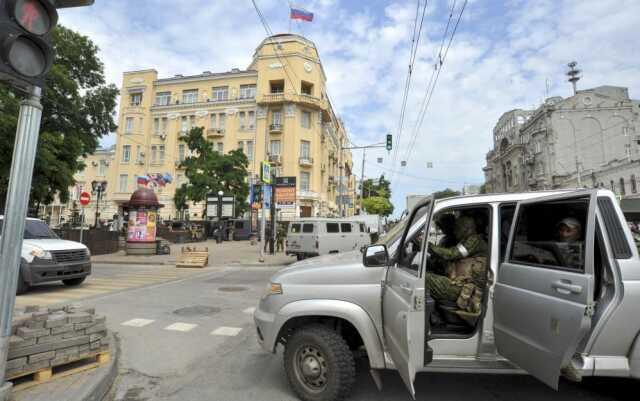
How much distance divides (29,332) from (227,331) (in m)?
2.86

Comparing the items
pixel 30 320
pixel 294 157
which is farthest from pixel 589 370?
pixel 294 157

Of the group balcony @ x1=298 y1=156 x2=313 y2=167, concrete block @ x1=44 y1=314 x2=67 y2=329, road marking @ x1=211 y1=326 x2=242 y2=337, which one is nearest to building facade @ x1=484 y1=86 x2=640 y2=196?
balcony @ x1=298 y1=156 x2=313 y2=167

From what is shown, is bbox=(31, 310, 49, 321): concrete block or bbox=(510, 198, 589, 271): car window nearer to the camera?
bbox=(510, 198, 589, 271): car window

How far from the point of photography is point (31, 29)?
2.73 metres

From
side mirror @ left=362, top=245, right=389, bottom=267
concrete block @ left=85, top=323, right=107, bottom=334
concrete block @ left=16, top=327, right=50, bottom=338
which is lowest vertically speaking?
concrete block @ left=85, top=323, right=107, bottom=334

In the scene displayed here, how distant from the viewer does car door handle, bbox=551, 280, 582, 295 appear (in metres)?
2.25

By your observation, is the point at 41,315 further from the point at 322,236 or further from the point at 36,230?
the point at 322,236

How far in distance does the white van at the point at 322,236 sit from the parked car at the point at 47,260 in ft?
30.7

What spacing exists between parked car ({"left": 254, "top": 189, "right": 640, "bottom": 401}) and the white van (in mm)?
12527

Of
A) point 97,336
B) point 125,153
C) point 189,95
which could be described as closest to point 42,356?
point 97,336

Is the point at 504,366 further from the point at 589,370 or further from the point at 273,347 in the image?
the point at 273,347

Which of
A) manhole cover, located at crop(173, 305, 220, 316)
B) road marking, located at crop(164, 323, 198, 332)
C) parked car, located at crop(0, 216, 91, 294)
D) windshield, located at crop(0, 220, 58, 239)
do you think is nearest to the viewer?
road marking, located at crop(164, 323, 198, 332)

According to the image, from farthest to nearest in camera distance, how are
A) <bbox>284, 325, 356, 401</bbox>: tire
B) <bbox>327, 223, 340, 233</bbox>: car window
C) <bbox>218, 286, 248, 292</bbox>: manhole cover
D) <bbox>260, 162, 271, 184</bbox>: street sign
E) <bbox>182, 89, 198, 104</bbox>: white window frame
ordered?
<bbox>182, 89, 198, 104</bbox>: white window frame < <bbox>260, 162, 271, 184</bbox>: street sign < <bbox>327, 223, 340, 233</bbox>: car window < <bbox>218, 286, 248, 292</bbox>: manhole cover < <bbox>284, 325, 356, 401</bbox>: tire

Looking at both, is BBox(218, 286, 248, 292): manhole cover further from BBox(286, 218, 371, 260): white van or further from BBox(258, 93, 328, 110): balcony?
BBox(258, 93, 328, 110): balcony
